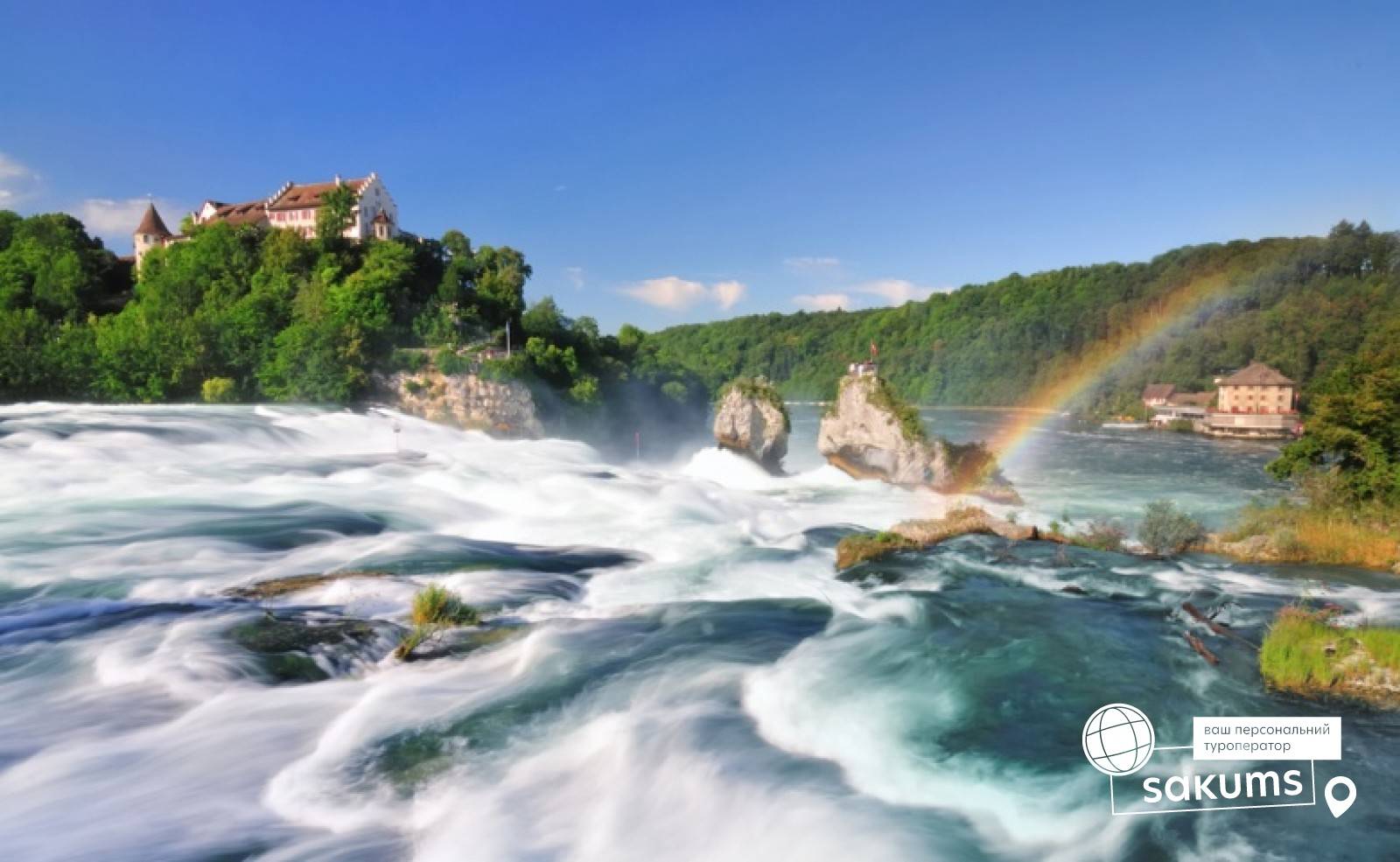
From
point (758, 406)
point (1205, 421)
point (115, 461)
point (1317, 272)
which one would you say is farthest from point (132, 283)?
point (1317, 272)

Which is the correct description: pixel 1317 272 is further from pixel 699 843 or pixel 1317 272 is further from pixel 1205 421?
pixel 699 843

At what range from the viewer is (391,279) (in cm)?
4622

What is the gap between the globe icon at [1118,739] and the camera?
8094mm

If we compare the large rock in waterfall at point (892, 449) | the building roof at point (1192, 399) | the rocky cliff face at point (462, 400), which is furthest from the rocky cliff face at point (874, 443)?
the building roof at point (1192, 399)

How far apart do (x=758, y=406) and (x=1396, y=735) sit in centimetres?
2914

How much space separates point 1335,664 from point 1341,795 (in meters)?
3.16

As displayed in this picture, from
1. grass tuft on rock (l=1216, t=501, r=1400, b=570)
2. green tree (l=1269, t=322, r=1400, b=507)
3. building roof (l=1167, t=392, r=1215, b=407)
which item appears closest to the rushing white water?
grass tuft on rock (l=1216, t=501, r=1400, b=570)

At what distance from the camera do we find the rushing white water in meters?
6.73

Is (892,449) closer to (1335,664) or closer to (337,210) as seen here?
(1335,664)

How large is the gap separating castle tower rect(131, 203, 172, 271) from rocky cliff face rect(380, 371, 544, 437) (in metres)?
31.6

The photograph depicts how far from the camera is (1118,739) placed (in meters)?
8.77

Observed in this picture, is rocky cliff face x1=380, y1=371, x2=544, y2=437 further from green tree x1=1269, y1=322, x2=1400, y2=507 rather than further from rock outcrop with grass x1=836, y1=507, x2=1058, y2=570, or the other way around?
green tree x1=1269, y1=322, x2=1400, y2=507

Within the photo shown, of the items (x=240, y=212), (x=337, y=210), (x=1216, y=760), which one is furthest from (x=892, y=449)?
(x=240, y=212)

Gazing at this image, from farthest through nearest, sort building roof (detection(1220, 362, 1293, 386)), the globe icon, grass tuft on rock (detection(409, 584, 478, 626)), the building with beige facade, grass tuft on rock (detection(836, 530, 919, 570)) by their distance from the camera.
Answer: building roof (detection(1220, 362, 1293, 386))
the building with beige facade
grass tuft on rock (detection(836, 530, 919, 570))
grass tuft on rock (detection(409, 584, 478, 626))
the globe icon
